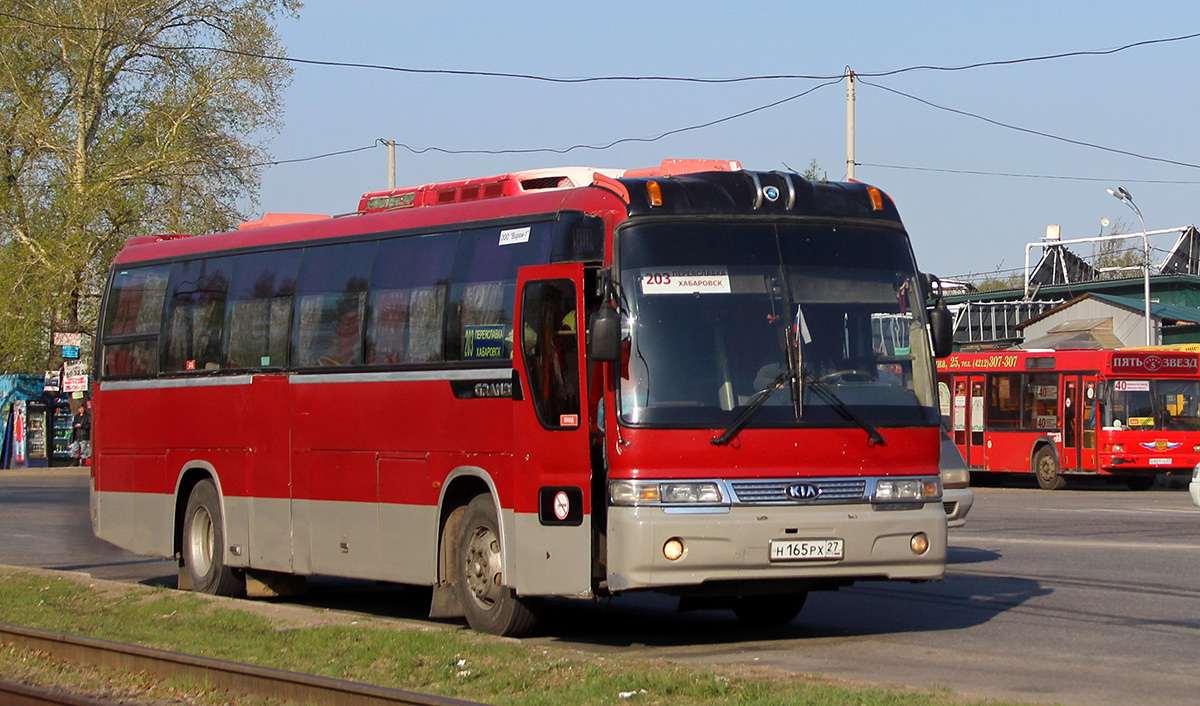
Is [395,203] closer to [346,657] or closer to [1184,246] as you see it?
[346,657]

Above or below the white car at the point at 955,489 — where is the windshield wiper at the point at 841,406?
above

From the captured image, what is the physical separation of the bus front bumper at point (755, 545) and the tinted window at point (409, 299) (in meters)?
2.67

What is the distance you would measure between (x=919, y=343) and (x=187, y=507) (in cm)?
794

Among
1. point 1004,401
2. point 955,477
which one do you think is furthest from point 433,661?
point 1004,401

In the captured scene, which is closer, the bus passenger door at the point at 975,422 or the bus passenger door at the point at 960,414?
the bus passenger door at the point at 975,422

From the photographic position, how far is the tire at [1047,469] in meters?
34.0

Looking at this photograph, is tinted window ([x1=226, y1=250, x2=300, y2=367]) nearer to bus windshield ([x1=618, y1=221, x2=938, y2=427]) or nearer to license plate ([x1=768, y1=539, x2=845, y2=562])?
bus windshield ([x1=618, y1=221, x2=938, y2=427])

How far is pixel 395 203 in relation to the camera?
44.8 ft

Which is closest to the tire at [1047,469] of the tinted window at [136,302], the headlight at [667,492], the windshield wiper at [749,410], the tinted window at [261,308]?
the tinted window at [136,302]

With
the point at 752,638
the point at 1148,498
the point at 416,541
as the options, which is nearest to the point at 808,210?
the point at 752,638

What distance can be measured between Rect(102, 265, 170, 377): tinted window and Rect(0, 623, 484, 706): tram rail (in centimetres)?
457

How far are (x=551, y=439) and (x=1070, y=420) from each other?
84.0 feet

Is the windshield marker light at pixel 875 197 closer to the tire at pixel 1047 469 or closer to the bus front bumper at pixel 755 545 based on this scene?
the bus front bumper at pixel 755 545

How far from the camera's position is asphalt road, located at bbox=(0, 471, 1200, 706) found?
8.98 meters
